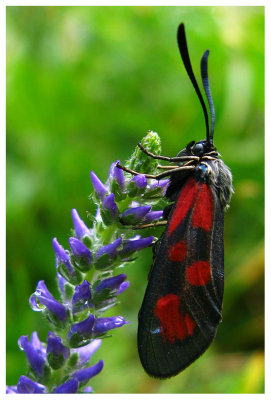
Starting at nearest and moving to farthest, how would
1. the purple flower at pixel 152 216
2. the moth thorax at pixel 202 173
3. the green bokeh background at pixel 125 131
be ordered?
1. the purple flower at pixel 152 216
2. the moth thorax at pixel 202 173
3. the green bokeh background at pixel 125 131

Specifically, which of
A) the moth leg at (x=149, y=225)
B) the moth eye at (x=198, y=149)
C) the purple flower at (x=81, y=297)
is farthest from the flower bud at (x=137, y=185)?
the moth eye at (x=198, y=149)

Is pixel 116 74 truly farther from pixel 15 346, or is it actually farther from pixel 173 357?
pixel 173 357

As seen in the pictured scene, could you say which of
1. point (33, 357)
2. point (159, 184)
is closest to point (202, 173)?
point (159, 184)

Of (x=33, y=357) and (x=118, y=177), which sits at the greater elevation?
(x=118, y=177)

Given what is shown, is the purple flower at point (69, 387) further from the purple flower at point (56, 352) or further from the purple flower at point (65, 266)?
the purple flower at point (65, 266)

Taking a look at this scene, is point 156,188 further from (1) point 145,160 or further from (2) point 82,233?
(2) point 82,233

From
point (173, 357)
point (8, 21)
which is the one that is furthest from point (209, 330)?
point (8, 21)

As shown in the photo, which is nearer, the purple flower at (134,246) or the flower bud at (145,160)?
the purple flower at (134,246)

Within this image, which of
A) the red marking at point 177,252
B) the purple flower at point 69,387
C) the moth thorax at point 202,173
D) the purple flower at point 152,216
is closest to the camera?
the purple flower at point 69,387
